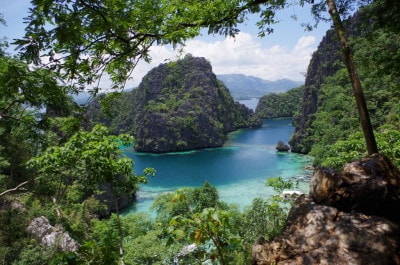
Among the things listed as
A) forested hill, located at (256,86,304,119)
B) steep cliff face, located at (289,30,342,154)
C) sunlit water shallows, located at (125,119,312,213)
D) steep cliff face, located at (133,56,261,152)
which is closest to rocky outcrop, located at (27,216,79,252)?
sunlit water shallows, located at (125,119,312,213)

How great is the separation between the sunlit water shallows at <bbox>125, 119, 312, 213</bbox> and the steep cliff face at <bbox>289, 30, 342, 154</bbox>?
3.65 metres

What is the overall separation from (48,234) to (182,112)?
6067cm

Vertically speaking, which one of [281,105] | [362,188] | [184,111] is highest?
[184,111]

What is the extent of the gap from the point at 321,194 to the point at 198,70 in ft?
282

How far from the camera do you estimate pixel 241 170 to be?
43.9 meters

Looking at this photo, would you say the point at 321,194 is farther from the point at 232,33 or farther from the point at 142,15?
the point at 142,15

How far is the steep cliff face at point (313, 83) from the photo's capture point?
55281 millimetres

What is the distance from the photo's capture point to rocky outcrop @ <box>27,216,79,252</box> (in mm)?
13606

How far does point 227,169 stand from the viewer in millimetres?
45562

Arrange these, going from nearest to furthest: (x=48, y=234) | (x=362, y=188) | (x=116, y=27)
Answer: (x=116, y=27)
(x=362, y=188)
(x=48, y=234)

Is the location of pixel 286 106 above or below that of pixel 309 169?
above

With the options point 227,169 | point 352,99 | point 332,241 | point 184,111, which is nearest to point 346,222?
point 332,241

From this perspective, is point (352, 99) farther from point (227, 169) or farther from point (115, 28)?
point (115, 28)

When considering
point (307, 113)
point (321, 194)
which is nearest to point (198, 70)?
point (307, 113)
